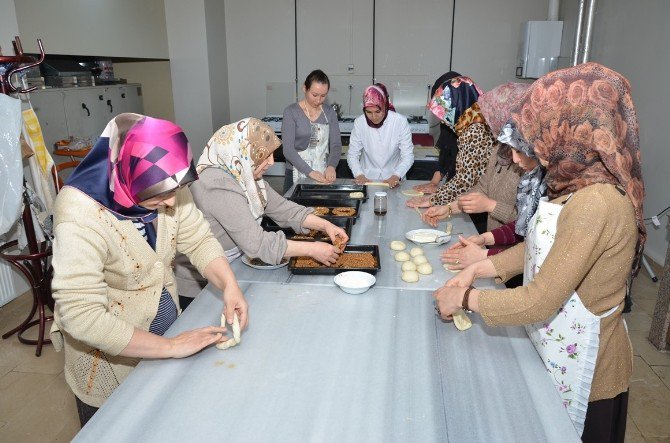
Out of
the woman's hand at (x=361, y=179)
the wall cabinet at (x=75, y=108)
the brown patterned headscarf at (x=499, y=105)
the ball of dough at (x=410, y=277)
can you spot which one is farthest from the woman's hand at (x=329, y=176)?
the wall cabinet at (x=75, y=108)

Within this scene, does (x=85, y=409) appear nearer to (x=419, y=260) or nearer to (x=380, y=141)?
(x=419, y=260)

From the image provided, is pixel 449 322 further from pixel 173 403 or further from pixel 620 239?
pixel 173 403

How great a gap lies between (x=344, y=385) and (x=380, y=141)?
2.44 metres

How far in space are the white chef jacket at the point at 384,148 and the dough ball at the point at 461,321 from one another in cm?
198

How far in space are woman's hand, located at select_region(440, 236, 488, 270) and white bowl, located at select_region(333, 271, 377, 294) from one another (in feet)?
1.20

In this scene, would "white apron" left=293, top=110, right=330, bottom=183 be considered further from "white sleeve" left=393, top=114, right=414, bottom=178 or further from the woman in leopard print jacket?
the woman in leopard print jacket

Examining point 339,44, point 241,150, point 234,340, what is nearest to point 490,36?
point 339,44

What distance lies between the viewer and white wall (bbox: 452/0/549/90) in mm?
5855

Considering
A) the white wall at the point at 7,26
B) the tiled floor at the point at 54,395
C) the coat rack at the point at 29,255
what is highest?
the white wall at the point at 7,26

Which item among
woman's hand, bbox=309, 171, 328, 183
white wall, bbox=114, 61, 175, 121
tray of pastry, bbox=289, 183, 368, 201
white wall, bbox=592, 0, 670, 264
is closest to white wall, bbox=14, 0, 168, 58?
white wall, bbox=114, 61, 175, 121

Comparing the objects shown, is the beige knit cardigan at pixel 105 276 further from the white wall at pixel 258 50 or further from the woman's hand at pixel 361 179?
the white wall at pixel 258 50

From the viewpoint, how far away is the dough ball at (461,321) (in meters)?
1.41

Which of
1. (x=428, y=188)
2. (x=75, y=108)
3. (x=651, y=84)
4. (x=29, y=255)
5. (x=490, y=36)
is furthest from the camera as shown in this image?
(x=490, y=36)

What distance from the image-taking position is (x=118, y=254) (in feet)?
4.27
